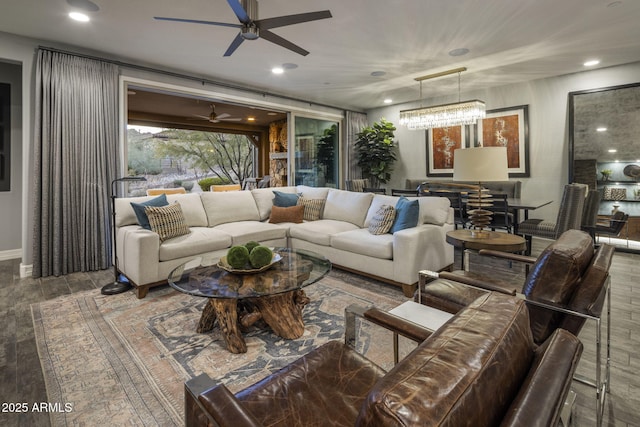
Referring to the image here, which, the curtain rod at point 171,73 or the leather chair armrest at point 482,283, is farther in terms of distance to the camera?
the curtain rod at point 171,73

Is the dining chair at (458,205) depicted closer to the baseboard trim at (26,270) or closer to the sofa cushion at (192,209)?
the sofa cushion at (192,209)

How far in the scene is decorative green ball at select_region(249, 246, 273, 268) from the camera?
7.55ft

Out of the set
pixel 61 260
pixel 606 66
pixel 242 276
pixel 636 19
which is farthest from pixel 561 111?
pixel 61 260

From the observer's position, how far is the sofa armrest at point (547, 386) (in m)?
0.56

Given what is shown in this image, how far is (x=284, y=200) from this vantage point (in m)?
4.62

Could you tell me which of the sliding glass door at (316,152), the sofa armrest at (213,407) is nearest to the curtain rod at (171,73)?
the sliding glass door at (316,152)

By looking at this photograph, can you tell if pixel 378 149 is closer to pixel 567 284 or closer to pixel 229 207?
pixel 229 207

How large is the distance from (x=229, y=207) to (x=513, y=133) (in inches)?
193

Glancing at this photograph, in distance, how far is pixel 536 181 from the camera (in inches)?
219

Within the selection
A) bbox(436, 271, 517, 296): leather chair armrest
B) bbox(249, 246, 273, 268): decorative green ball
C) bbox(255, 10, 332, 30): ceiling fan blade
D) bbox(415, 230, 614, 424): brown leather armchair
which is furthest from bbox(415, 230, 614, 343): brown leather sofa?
bbox(255, 10, 332, 30): ceiling fan blade

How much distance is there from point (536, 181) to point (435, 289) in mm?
4628

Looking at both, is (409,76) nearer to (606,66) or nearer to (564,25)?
(564,25)

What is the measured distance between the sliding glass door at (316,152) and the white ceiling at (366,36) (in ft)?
4.96

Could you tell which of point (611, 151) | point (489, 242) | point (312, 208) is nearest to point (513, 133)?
point (611, 151)
